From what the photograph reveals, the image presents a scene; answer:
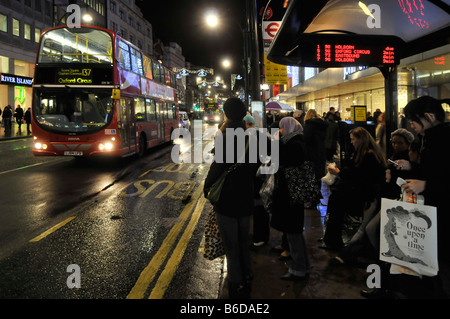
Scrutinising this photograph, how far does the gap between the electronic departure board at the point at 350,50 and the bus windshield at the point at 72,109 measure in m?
7.81

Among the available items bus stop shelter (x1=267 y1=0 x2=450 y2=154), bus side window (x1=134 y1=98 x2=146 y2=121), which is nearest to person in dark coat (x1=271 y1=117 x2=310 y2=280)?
bus stop shelter (x1=267 y1=0 x2=450 y2=154)

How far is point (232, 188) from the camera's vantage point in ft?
10.9

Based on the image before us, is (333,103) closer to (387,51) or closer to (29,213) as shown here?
(387,51)

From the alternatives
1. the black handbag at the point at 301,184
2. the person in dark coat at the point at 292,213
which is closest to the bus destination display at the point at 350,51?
the person in dark coat at the point at 292,213

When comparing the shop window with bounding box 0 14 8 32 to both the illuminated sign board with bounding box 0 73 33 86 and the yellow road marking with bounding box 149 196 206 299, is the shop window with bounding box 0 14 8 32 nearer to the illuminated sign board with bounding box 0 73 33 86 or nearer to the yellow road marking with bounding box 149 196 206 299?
the illuminated sign board with bounding box 0 73 33 86

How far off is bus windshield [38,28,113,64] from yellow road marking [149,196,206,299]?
302 inches

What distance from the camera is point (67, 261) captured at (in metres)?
4.34

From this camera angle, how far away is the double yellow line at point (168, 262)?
3548 mm

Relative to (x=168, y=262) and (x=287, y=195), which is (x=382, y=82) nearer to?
(x=287, y=195)

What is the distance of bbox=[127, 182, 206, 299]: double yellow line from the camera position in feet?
11.6

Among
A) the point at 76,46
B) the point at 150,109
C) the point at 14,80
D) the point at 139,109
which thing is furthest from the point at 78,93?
the point at 14,80

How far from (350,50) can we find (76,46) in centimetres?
925
